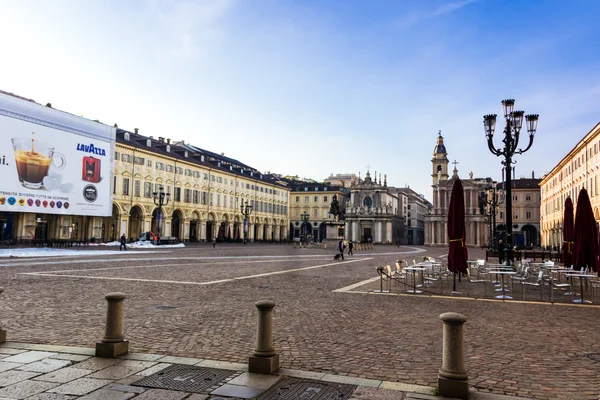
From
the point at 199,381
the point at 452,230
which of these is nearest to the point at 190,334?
the point at 199,381

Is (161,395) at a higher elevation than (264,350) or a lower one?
lower

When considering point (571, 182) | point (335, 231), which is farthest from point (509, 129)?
Result: point (335, 231)

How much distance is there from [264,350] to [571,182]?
59.5m

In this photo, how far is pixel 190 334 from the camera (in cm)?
811

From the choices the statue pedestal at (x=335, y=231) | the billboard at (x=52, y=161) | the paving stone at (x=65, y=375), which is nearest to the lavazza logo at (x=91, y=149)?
the billboard at (x=52, y=161)

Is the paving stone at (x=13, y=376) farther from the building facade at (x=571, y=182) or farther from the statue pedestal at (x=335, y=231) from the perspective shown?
the statue pedestal at (x=335, y=231)

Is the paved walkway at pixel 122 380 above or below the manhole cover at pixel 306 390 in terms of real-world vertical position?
above

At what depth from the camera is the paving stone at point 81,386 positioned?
5098mm

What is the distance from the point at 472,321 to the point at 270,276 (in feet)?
34.8

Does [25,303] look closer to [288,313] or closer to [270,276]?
[288,313]

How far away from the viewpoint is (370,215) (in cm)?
10531

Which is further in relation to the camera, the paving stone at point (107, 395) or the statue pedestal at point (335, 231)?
the statue pedestal at point (335, 231)

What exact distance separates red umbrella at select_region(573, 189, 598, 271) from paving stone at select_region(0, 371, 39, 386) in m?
14.2

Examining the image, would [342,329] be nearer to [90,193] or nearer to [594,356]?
[594,356]
